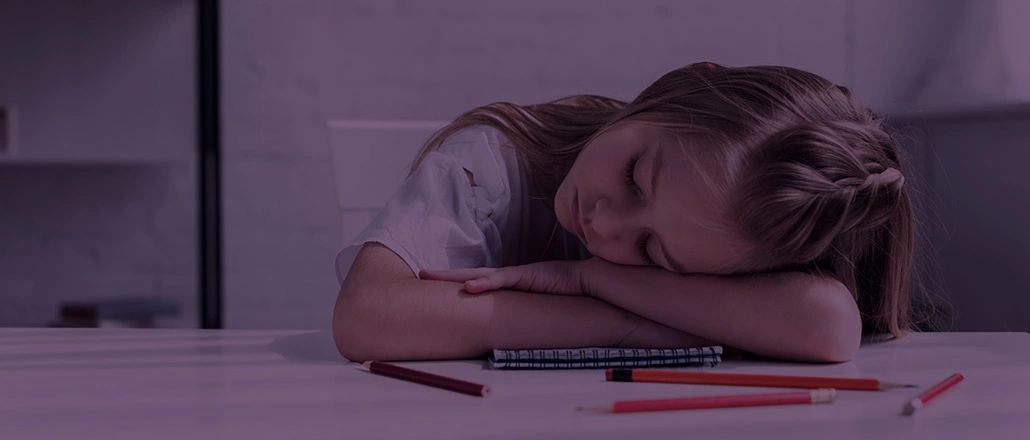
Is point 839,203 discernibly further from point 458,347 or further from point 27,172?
point 27,172

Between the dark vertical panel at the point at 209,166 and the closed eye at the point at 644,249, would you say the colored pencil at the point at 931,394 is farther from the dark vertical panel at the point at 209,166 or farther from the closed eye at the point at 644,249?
the dark vertical panel at the point at 209,166

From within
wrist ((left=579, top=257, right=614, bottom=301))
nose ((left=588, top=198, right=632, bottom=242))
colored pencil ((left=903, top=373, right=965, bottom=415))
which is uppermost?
nose ((left=588, top=198, right=632, bottom=242))

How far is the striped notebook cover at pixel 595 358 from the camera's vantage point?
0.61 meters

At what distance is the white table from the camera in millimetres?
448

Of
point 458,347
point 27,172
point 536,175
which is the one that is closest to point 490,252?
point 536,175

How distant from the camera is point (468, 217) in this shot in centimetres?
83

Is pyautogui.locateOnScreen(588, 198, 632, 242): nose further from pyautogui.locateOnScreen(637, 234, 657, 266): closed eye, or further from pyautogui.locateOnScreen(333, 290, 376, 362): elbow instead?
pyautogui.locateOnScreen(333, 290, 376, 362): elbow

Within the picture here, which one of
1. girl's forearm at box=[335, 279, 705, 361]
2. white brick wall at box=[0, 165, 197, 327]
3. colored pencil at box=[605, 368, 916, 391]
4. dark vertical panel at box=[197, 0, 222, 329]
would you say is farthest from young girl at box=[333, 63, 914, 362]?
white brick wall at box=[0, 165, 197, 327]

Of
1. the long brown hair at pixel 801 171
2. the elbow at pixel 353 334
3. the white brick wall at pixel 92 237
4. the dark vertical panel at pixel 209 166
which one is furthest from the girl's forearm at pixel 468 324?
the white brick wall at pixel 92 237

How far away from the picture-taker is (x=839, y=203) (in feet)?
2.14

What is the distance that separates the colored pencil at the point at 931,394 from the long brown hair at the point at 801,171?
136mm

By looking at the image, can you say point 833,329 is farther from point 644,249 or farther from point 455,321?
point 455,321

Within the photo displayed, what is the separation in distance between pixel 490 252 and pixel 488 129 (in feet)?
0.45

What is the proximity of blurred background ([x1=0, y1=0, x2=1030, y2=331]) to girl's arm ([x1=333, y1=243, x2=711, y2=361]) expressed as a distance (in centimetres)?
140
